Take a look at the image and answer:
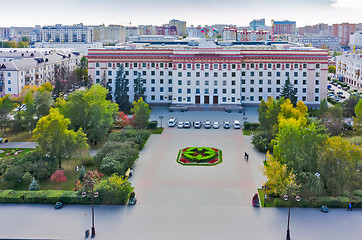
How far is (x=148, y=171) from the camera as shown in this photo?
4162 centimetres

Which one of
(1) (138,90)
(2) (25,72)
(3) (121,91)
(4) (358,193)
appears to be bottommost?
(4) (358,193)

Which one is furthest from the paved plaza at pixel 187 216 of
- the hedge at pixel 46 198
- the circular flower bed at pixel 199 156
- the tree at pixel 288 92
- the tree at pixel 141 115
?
the tree at pixel 288 92

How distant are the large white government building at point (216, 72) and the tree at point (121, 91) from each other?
Result: 11.7 feet

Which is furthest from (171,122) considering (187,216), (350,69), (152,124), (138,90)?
(350,69)

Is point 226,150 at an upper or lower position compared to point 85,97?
lower

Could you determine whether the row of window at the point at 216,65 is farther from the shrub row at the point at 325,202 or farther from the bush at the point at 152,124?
the shrub row at the point at 325,202

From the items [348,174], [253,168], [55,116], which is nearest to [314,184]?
[348,174]

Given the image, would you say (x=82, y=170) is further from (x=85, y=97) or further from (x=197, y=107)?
(x=197, y=107)

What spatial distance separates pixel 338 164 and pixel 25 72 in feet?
229

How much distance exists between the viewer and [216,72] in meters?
73.8

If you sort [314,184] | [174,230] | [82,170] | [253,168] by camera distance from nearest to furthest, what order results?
[174,230] < [314,184] < [82,170] < [253,168]

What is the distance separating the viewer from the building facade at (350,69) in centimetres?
9981

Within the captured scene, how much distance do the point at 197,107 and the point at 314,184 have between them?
40978 millimetres

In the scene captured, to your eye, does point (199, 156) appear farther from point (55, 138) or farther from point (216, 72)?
point (216, 72)
